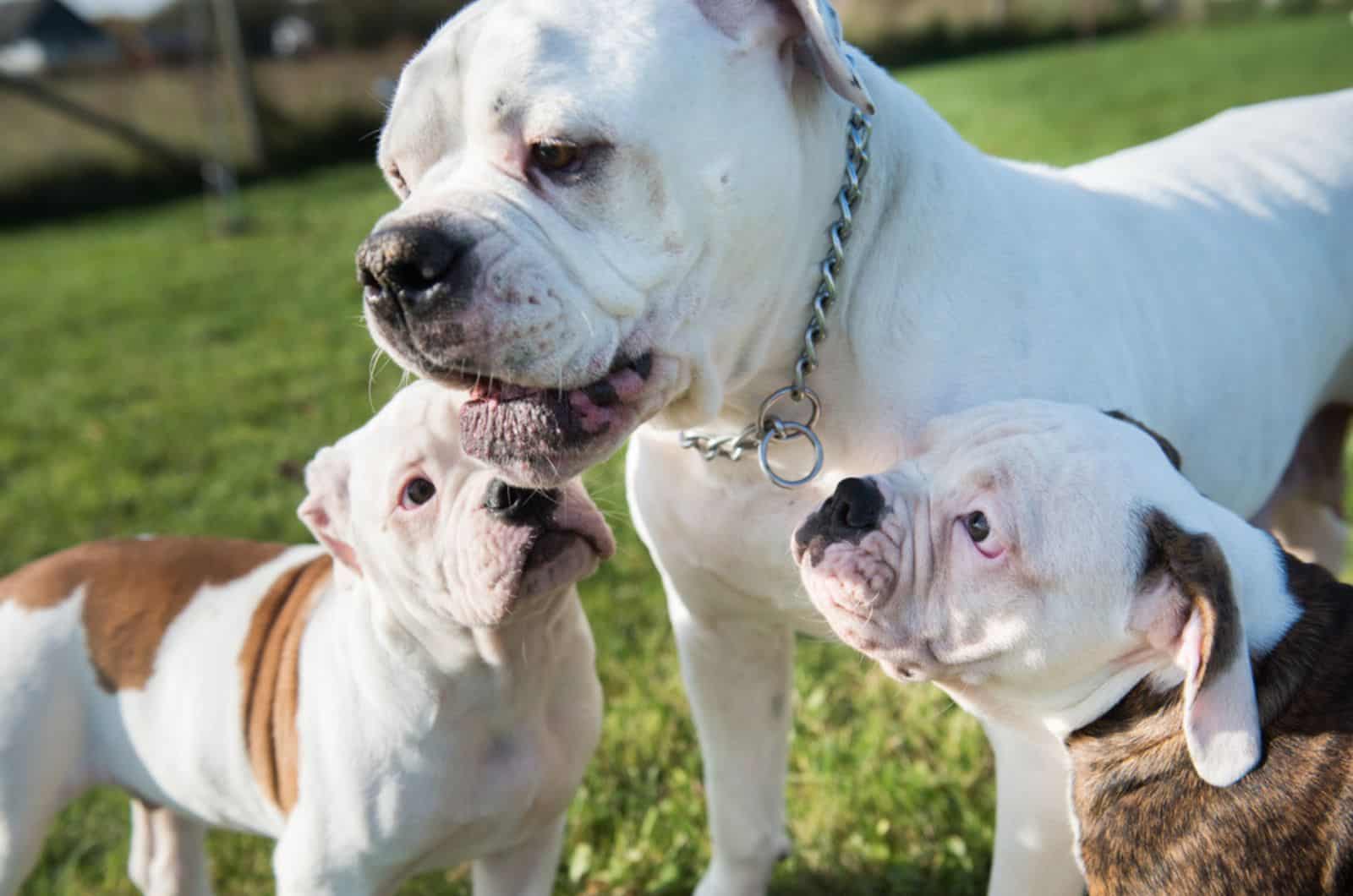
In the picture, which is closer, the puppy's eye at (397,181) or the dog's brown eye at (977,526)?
the dog's brown eye at (977,526)

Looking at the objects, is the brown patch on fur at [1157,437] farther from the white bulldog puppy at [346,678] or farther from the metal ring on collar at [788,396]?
the white bulldog puppy at [346,678]

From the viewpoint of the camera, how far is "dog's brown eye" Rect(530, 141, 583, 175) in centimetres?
244

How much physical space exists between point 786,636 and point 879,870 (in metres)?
0.85

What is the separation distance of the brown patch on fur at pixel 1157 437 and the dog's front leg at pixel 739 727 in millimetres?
→ 988

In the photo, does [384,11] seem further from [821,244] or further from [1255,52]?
[821,244]

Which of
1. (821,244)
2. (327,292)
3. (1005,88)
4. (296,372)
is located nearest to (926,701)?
(821,244)

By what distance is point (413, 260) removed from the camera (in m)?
2.37

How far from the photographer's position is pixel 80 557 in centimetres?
384

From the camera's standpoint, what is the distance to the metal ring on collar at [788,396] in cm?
284

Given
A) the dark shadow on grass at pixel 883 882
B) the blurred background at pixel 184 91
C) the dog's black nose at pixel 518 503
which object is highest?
the dog's black nose at pixel 518 503

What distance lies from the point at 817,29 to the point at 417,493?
139 centimetres

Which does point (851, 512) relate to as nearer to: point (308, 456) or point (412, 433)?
point (412, 433)

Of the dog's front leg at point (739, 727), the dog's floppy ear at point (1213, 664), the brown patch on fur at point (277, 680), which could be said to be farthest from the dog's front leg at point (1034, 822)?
the brown patch on fur at point (277, 680)

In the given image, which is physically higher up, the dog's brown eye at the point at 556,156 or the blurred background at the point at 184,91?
the dog's brown eye at the point at 556,156
